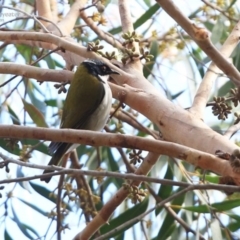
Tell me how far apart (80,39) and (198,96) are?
1.66 m

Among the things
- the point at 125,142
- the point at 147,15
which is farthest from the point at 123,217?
the point at 125,142

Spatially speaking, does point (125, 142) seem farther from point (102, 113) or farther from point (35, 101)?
point (35, 101)

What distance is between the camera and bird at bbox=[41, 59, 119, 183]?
315 centimetres

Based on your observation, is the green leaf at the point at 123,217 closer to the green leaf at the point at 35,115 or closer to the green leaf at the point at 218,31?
the green leaf at the point at 35,115

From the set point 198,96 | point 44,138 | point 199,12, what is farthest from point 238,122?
point 199,12

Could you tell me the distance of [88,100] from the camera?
10.8 ft

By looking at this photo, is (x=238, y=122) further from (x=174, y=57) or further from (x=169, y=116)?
(x=174, y=57)

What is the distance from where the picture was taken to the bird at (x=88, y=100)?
3.15 metres

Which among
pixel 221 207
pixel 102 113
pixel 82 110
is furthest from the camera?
pixel 82 110

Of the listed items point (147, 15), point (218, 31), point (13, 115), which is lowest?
point (218, 31)

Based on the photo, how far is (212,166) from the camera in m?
1.70

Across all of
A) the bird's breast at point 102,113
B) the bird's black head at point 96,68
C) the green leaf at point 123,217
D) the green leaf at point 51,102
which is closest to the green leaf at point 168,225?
the green leaf at point 123,217

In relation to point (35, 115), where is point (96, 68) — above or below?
above

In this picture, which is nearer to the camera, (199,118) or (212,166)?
(212,166)
